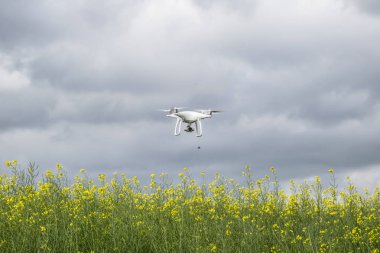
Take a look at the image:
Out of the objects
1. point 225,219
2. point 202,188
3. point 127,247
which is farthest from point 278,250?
point 202,188

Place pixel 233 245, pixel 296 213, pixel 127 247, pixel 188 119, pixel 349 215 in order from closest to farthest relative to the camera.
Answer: pixel 233 245, pixel 127 247, pixel 349 215, pixel 296 213, pixel 188 119

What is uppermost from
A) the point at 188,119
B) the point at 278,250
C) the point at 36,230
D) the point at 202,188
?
the point at 188,119

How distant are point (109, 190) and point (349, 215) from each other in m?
5.38

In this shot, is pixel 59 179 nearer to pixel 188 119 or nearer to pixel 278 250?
pixel 278 250

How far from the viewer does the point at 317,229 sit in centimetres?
884

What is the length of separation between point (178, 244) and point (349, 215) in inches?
131

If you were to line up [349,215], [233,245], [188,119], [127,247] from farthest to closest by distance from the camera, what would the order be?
[188,119] → [349,215] → [127,247] → [233,245]

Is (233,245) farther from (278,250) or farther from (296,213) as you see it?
(296,213)

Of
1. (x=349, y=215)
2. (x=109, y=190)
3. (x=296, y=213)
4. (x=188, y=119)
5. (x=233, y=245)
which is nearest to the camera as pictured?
(x=233, y=245)

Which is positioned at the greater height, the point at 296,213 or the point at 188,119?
the point at 188,119

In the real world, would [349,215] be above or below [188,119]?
below

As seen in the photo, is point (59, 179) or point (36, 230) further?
point (59, 179)

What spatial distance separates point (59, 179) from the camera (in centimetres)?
1093

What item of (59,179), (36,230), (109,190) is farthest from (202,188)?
(36,230)
